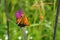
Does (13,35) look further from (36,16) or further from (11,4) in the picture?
(11,4)

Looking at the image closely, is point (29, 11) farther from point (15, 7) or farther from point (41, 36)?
point (41, 36)

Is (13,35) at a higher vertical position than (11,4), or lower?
lower

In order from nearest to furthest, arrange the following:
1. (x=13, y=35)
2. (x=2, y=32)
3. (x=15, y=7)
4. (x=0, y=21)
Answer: (x=13, y=35) → (x=2, y=32) → (x=0, y=21) → (x=15, y=7)

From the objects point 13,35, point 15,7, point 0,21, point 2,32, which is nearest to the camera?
point 13,35

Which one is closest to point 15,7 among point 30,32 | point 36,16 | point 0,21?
point 0,21

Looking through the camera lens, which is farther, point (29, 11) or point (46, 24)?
point (29, 11)

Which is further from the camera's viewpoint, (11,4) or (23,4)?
(23,4)

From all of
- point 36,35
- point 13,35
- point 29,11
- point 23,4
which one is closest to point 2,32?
point 13,35

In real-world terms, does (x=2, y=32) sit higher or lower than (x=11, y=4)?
lower
